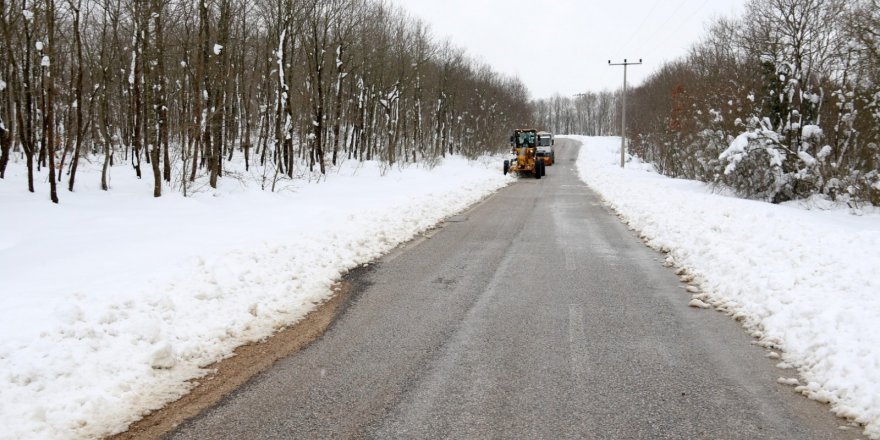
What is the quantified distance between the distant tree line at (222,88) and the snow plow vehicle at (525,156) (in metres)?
8.06

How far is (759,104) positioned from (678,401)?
75.1 ft

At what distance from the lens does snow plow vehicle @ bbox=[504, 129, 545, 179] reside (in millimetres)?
36625

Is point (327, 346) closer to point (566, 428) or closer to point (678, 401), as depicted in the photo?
point (566, 428)

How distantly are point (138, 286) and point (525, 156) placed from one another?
105 feet

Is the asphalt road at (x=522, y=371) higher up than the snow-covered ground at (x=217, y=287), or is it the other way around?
the snow-covered ground at (x=217, y=287)

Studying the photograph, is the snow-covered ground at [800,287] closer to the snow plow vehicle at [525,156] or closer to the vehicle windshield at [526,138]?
the snow plow vehicle at [525,156]

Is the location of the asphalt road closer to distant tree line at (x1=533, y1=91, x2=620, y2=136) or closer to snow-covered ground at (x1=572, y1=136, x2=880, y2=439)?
snow-covered ground at (x1=572, y1=136, x2=880, y2=439)

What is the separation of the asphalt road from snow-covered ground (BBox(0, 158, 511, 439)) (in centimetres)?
77

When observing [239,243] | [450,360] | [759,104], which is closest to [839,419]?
[450,360]

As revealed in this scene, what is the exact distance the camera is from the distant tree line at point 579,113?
15100 cm

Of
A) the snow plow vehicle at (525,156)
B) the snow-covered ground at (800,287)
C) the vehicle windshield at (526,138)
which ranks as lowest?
the snow-covered ground at (800,287)

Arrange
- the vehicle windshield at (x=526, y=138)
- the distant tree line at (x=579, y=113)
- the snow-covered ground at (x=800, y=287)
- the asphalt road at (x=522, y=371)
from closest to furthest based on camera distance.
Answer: the asphalt road at (x=522, y=371)
the snow-covered ground at (x=800, y=287)
the vehicle windshield at (x=526, y=138)
the distant tree line at (x=579, y=113)

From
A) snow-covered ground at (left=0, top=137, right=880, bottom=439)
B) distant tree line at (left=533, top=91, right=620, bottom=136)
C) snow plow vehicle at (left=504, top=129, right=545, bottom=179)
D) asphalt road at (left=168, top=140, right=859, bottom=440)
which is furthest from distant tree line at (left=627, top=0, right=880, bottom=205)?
distant tree line at (left=533, top=91, right=620, bottom=136)

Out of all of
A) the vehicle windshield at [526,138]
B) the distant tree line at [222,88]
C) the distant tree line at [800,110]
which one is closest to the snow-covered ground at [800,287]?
the distant tree line at [800,110]
